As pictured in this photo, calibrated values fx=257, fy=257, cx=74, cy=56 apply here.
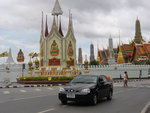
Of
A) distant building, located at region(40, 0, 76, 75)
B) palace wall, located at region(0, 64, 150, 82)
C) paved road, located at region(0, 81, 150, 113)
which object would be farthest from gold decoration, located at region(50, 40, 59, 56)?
paved road, located at region(0, 81, 150, 113)

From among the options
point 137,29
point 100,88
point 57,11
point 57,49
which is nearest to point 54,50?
point 57,49

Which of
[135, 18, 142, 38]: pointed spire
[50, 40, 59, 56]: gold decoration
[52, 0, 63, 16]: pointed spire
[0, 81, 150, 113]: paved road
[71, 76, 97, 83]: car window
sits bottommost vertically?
[0, 81, 150, 113]: paved road

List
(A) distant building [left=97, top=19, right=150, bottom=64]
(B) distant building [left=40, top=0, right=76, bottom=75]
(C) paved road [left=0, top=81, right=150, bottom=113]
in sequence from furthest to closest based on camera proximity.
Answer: (A) distant building [left=97, top=19, right=150, bottom=64], (B) distant building [left=40, top=0, right=76, bottom=75], (C) paved road [left=0, top=81, right=150, bottom=113]

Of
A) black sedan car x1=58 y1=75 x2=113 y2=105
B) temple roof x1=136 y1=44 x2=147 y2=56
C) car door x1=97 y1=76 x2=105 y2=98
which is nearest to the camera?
black sedan car x1=58 y1=75 x2=113 y2=105

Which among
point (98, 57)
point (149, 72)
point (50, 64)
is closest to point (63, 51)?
point (50, 64)

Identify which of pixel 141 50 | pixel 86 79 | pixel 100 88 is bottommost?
pixel 100 88

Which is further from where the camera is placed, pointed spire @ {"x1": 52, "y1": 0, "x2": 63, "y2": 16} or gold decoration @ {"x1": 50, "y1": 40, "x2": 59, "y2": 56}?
pointed spire @ {"x1": 52, "y1": 0, "x2": 63, "y2": 16}

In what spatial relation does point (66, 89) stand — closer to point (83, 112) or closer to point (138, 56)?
point (83, 112)

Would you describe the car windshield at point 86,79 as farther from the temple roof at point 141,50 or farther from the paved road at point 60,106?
the temple roof at point 141,50

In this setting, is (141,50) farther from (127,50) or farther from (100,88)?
(100,88)

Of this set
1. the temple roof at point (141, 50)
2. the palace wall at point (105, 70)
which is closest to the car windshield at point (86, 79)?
the palace wall at point (105, 70)

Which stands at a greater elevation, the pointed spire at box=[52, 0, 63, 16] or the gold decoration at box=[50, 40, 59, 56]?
the pointed spire at box=[52, 0, 63, 16]

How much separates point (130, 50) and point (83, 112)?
69606mm

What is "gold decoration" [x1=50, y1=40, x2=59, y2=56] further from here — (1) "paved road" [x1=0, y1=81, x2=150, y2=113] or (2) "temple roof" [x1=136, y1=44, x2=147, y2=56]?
(2) "temple roof" [x1=136, y1=44, x2=147, y2=56]
